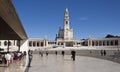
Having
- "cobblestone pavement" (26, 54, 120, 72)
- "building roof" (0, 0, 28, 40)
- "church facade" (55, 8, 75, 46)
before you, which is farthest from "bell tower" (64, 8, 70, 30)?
"building roof" (0, 0, 28, 40)

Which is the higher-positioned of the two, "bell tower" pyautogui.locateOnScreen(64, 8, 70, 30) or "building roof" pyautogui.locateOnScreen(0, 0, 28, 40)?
"bell tower" pyautogui.locateOnScreen(64, 8, 70, 30)

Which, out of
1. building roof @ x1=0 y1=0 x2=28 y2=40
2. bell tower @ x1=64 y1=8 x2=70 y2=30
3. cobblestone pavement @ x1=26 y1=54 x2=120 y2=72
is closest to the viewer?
building roof @ x1=0 y1=0 x2=28 y2=40

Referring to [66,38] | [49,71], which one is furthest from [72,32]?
[49,71]

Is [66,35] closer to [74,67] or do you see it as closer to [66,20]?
[66,20]

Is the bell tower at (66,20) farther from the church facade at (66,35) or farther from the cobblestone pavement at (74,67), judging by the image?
the cobblestone pavement at (74,67)

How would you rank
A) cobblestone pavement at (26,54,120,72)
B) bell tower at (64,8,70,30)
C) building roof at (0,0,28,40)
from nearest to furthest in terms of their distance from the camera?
1. building roof at (0,0,28,40)
2. cobblestone pavement at (26,54,120,72)
3. bell tower at (64,8,70,30)

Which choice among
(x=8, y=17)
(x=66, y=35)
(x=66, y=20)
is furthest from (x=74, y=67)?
(x=66, y=35)

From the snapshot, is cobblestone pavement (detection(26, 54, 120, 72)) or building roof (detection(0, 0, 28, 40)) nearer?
building roof (detection(0, 0, 28, 40))

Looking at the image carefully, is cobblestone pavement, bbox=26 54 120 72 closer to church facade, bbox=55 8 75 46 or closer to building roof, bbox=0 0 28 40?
building roof, bbox=0 0 28 40

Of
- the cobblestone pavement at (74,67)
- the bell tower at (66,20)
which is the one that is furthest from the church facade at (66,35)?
the cobblestone pavement at (74,67)

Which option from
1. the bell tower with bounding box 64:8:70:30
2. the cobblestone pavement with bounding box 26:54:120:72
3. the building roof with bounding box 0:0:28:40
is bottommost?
the cobblestone pavement with bounding box 26:54:120:72

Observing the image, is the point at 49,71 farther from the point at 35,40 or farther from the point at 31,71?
the point at 35,40

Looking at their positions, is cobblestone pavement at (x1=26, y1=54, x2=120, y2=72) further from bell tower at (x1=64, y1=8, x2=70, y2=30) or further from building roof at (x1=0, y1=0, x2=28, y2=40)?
bell tower at (x1=64, y1=8, x2=70, y2=30)

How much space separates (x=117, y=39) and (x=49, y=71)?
11404cm
